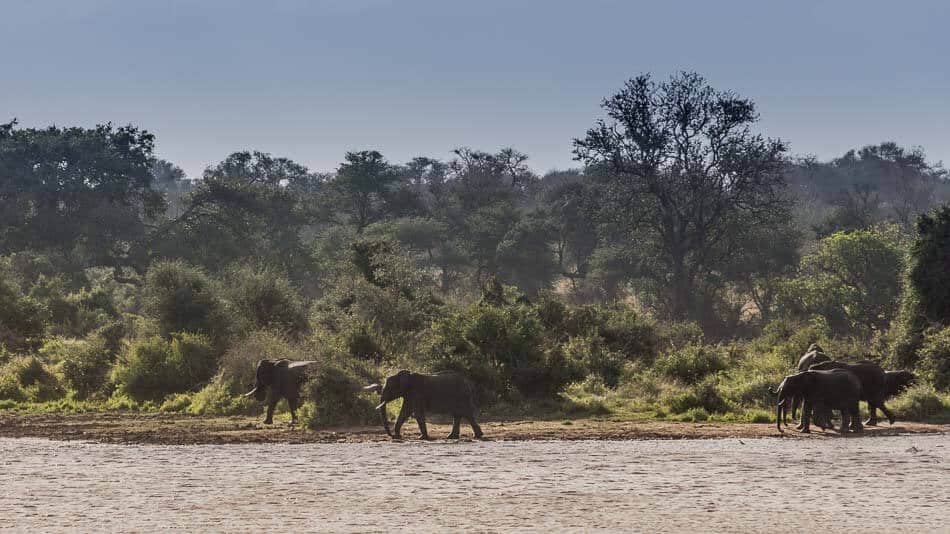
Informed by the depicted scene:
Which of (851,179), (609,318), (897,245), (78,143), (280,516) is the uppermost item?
(851,179)

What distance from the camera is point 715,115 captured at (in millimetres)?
57656

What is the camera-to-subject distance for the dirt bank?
69.4 feet

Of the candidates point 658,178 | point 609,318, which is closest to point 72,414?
point 609,318

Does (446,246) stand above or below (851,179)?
below

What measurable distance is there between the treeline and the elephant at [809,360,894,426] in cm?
316

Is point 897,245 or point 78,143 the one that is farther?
point 78,143

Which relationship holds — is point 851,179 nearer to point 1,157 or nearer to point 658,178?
point 658,178

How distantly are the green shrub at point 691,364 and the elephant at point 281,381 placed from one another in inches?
390

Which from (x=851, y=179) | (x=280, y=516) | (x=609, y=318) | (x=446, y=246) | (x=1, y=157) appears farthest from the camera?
(x=851, y=179)

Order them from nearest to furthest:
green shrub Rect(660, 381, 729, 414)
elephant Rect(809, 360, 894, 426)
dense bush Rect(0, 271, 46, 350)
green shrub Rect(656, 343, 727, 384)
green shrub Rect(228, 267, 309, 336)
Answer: elephant Rect(809, 360, 894, 426), green shrub Rect(660, 381, 729, 414), green shrub Rect(656, 343, 727, 384), green shrub Rect(228, 267, 309, 336), dense bush Rect(0, 271, 46, 350)

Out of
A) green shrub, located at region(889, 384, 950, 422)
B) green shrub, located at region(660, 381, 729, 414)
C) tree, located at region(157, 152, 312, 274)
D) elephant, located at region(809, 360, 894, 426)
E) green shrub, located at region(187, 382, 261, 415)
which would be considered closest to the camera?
elephant, located at region(809, 360, 894, 426)

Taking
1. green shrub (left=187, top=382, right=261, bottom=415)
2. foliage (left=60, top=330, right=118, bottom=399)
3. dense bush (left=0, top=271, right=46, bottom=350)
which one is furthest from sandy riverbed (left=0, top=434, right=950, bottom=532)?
dense bush (left=0, top=271, right=46, bottom=350)

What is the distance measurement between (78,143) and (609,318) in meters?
45.5

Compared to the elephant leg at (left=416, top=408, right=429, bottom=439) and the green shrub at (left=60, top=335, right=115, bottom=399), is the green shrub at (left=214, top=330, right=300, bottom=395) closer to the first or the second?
the green shrub at (left=60, top=335, right=115, bottom=399)
